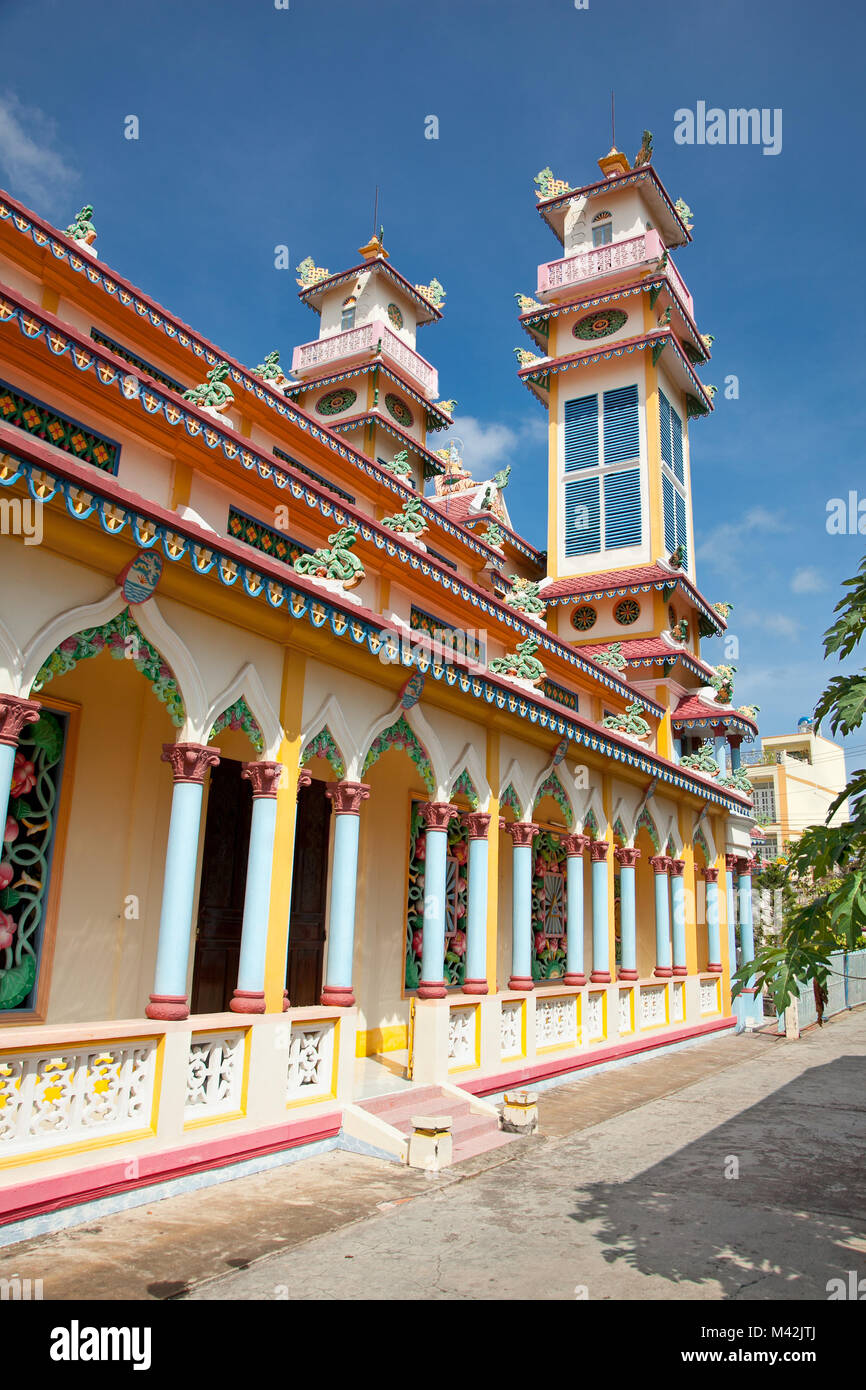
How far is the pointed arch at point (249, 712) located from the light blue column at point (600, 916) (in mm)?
7196

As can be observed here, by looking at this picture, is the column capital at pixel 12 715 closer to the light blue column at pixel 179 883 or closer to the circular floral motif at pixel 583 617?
the light blue column at pixel 179 883

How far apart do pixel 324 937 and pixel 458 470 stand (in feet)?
42.9

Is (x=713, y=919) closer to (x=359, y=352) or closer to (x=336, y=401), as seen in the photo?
(x=336, y=401)

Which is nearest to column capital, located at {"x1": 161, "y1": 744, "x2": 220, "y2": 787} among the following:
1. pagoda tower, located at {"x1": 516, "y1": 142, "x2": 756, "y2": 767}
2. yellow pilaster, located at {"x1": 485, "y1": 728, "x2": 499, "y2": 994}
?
yellow pilaster, located at {"x1": 485, "y1": 728, "x2": 499, "y2": 994}

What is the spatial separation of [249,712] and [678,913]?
1161 cm

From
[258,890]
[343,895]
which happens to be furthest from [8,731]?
[343,895]

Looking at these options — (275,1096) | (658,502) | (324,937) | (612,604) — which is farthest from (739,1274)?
(658,502)

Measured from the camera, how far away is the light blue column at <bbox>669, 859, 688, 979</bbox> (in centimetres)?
1656

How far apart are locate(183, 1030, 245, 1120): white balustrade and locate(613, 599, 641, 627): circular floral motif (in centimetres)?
1460

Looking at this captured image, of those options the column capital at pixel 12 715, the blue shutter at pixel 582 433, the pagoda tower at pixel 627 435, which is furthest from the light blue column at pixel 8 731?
the blue shutter at pixel 582 433

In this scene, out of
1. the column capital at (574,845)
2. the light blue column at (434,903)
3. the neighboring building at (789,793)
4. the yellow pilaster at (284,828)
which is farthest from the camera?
the neighboring building at (789,793)

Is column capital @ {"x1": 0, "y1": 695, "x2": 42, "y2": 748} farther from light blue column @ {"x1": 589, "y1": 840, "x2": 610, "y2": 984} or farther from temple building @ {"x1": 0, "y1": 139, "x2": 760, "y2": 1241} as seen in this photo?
light blue column @ {"x1": 589, "y1": 840, "x2": 610, "y2": 984}

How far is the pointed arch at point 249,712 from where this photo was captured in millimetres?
7008

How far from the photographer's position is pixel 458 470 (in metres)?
20.6
